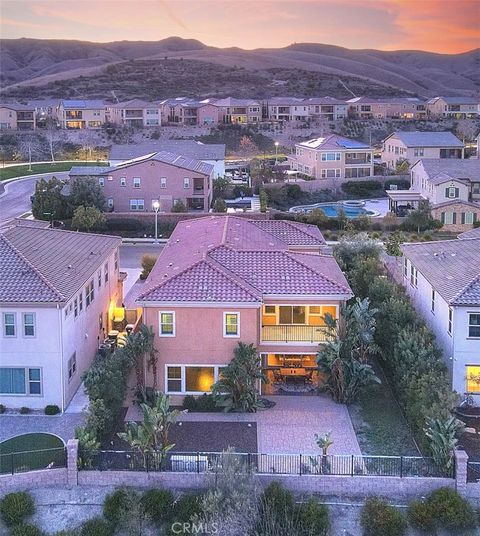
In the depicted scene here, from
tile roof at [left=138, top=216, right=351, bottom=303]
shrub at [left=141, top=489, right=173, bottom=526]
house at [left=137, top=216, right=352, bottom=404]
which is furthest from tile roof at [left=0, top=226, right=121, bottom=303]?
shrub at [left=141, top=489, right=173, bottom=526]

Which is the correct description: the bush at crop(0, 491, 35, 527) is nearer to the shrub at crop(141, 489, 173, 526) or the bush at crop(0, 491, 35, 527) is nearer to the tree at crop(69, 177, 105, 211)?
the shrub at crop(141, 489, 173, 526)

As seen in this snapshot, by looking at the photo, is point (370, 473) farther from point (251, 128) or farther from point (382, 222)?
point (251, 128)

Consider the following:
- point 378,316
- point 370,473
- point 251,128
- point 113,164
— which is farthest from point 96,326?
point 251,128

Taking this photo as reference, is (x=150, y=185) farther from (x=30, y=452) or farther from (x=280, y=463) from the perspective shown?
(x=280, y=463)

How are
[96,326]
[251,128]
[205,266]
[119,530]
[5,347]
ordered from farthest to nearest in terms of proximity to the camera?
[251,128]
[96,326]
[205,266]
[5,347]
[119,530]

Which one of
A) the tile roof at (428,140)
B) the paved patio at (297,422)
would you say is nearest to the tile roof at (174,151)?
the tile roof at (428,140)

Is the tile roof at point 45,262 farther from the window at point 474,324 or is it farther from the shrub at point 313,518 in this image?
the window at point 474,324

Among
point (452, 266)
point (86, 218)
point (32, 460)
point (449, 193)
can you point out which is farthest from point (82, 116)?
point (32, 460)
